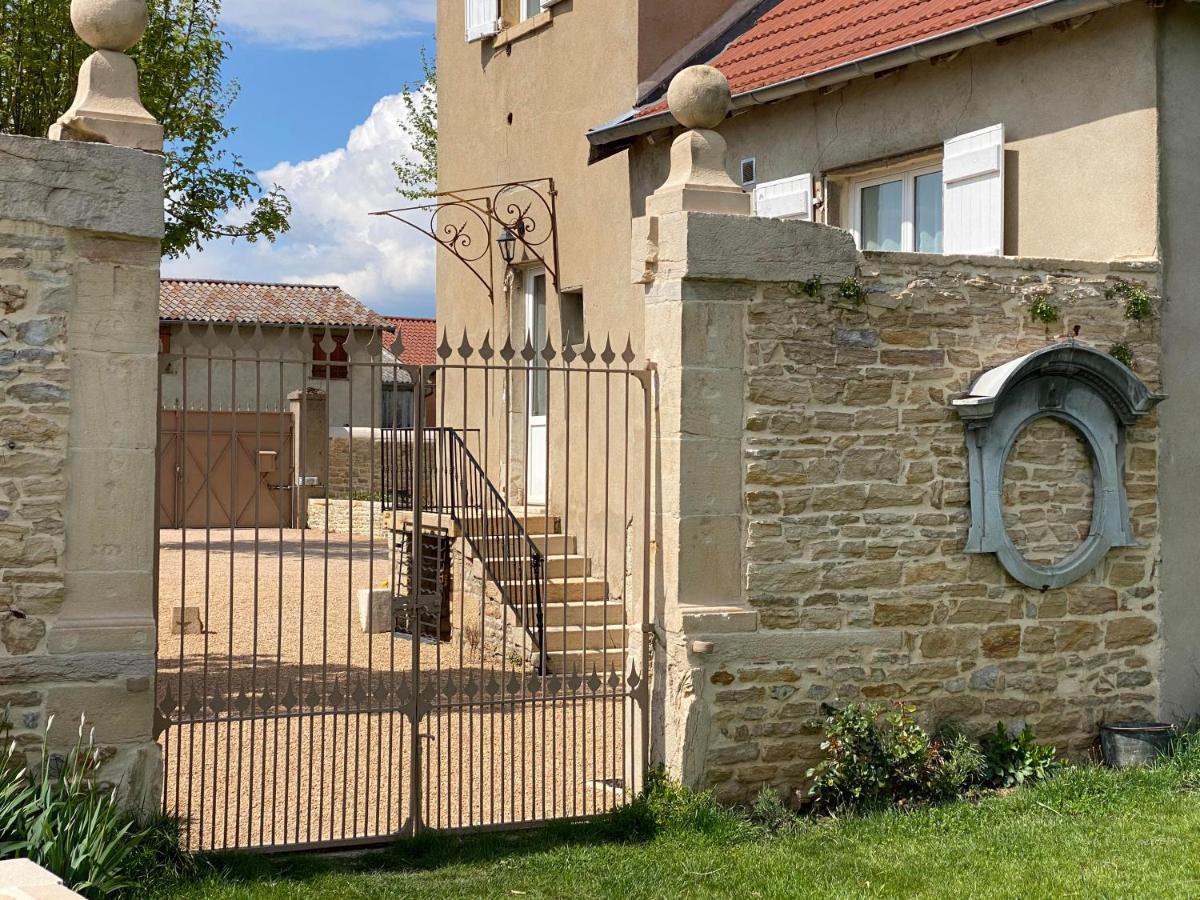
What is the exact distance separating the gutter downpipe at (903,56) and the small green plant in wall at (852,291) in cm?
197

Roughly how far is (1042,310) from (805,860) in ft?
10.3

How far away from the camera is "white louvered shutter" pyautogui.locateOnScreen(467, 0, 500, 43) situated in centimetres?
1198

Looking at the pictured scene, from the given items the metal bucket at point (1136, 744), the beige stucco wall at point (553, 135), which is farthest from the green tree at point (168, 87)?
the metal bucket at point (1136, 744)

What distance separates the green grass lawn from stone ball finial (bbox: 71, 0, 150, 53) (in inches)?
136

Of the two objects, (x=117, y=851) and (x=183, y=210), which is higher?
(x=183, y=210)

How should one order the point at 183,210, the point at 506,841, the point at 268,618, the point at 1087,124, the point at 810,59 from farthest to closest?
the point at 183,210 → the point at 268,618 → the point at 810,59 → the point at 1087,124 → the point at 506,841

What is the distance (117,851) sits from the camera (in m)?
5.12

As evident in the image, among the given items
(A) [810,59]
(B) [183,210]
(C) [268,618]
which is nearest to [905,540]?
(A) [810,59]

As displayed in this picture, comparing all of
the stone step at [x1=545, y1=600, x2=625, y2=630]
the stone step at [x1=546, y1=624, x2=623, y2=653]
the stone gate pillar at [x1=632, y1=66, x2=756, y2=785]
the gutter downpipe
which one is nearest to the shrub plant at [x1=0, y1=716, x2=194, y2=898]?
the stone gate pillar at [x1=632, y1=66, x2=756, y2=785]

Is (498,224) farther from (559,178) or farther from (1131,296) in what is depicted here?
(1131,296)

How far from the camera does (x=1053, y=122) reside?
762 cm

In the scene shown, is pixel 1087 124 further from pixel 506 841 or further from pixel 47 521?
pixel 47 521

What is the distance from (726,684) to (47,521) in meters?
3.06

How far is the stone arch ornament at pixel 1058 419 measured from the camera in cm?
683
